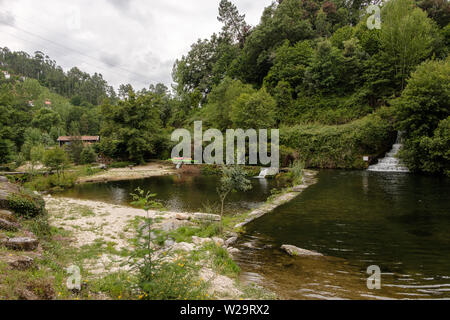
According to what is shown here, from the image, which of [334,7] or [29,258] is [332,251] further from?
[334,7]

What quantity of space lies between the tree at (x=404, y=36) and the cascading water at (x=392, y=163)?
996cm

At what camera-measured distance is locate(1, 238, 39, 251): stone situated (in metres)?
5.16

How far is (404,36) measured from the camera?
29.6 m

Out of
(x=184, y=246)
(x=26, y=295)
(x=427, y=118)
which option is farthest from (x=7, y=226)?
(x=427, y=118)

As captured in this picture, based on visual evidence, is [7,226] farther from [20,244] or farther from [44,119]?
[44,119]

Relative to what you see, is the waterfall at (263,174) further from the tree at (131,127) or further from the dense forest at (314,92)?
the tree at (131,127)

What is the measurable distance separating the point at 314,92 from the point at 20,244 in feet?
130

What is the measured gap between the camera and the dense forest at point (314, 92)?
21922 millimetres

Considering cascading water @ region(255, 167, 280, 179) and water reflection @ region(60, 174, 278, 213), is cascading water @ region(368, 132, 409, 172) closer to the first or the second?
cascading water @ region(255, 167, 280, 179)

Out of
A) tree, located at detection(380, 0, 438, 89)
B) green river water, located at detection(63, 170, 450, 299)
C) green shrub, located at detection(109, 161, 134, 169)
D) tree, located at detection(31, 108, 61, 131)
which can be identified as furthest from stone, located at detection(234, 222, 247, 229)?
tree, located at detection(31, 108, 61, 131)

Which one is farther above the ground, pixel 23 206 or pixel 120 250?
pixel 23 206

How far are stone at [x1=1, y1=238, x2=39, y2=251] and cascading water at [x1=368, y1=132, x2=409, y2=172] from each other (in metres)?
26.7

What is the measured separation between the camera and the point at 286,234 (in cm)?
876

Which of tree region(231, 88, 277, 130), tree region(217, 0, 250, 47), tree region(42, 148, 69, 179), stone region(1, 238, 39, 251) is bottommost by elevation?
stone region(1, 238, 39, 251)
